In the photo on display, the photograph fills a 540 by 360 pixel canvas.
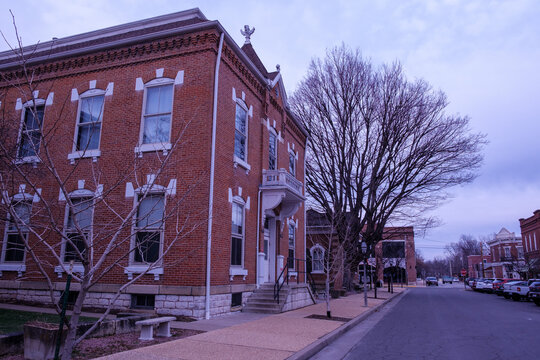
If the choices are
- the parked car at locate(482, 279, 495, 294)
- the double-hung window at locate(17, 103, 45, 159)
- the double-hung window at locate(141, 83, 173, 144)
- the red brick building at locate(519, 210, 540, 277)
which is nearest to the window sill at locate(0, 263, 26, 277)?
the double-hung window at locate(17, 103, 45, 159)

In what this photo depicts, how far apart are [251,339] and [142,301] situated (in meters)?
4.97

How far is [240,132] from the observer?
590 inches

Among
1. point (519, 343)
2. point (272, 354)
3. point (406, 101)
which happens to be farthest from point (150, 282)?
point (406, 101)

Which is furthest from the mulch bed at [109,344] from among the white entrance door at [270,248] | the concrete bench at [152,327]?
the white entrance door at [270,248]

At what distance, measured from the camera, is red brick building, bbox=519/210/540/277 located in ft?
152

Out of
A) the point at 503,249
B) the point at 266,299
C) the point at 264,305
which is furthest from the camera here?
the point at 503,249

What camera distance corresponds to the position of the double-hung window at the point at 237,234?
13.8m

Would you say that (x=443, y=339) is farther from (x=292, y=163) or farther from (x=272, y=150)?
(x=292, y=163)

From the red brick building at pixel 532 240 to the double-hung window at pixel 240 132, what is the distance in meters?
44.0

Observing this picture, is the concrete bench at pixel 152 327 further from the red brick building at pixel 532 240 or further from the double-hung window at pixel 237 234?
the red brick building at pixel 532 240

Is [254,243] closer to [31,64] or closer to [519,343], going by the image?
[519,343]

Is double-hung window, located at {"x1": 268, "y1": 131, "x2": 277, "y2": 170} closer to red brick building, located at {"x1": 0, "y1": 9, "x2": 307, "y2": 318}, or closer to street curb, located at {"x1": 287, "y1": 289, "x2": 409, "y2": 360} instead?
red brick building, located at {"x1": 0, "y1": 9, "x2": 307, "y2": 318}

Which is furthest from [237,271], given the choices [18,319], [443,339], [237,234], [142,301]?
[443,339]

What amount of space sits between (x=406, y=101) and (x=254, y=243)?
1575 cm
